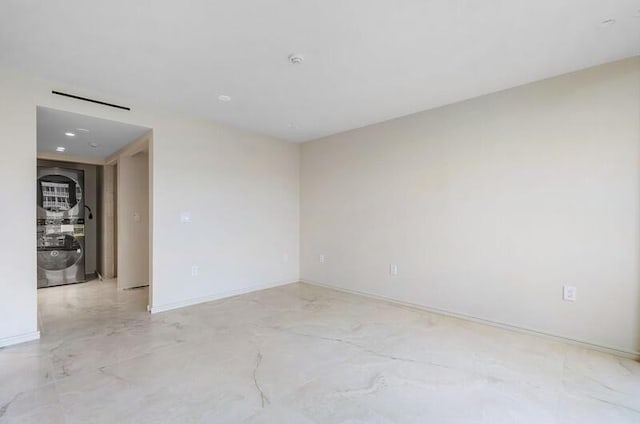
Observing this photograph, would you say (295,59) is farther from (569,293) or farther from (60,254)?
(60,254)

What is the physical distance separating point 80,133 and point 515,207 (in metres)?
4.95

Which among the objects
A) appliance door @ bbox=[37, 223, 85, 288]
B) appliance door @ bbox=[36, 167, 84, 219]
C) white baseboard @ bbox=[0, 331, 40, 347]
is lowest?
white baseboard @ bbox=[0, 331, 40, 347]

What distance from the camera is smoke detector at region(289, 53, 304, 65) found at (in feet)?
7.95

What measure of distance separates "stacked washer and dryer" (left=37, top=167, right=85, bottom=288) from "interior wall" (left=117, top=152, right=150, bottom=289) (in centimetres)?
113

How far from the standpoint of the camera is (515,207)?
120 inches

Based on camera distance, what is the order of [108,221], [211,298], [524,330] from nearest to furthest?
[524,330] < [211,298] < [108,221]

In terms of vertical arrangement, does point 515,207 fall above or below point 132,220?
above

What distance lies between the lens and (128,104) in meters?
3.41

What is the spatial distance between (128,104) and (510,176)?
4.05 m

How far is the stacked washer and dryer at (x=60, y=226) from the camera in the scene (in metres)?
4.98

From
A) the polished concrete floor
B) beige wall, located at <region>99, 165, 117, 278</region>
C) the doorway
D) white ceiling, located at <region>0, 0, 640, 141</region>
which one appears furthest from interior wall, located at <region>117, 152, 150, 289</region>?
white ceiling, located at <region>0, 0, 640, 141</region>

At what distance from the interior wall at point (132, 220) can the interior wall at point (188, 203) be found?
149 centimetres

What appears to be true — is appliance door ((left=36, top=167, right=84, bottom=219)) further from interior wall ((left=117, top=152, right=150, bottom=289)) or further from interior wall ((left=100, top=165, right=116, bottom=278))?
interior wall ((left=117, top=152, right=150, bottom=289))

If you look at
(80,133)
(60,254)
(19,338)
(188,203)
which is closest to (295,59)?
(188,203)
